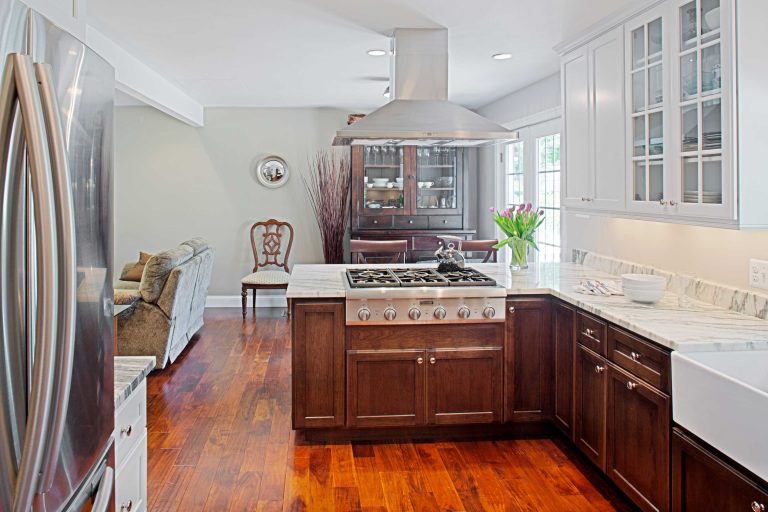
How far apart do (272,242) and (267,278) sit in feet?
2.40

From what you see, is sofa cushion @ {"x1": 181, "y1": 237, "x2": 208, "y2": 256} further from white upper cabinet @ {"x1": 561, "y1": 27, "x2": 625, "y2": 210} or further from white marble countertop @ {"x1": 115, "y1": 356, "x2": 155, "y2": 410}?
white marble countertop @ {"x1": 115, "y1": 356, "x2": 155, "y2": 410}

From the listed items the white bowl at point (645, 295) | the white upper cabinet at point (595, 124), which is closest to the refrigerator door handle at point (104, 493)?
the white bowl at point (645, 295)

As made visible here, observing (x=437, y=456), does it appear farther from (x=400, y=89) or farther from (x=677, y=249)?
(x=400, y=89)

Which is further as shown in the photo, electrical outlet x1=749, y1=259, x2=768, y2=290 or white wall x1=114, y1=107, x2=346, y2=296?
white wall x1=114, y1=107, x2=346, y2=296

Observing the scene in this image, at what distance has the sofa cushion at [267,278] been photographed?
7.24 meters

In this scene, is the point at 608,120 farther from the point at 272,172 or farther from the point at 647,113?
the point at 272,172

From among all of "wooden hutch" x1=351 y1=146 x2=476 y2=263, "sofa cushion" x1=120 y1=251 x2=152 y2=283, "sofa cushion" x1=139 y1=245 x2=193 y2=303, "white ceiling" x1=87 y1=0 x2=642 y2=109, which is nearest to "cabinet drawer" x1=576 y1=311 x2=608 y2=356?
"white ceiling" x1=87 y1=0 x2=642 y2=109

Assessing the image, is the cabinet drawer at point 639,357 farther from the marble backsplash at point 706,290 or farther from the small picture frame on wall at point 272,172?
the small picture frame on wall at point 272,172

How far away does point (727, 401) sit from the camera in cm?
196

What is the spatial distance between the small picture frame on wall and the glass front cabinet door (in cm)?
522

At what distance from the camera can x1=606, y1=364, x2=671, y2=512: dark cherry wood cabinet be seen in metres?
2.43

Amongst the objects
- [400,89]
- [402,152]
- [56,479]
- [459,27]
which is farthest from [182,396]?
[402,152]

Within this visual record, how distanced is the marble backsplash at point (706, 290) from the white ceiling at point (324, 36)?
1.35 metres

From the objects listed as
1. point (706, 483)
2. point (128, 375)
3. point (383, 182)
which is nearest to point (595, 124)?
point (706, 483)
